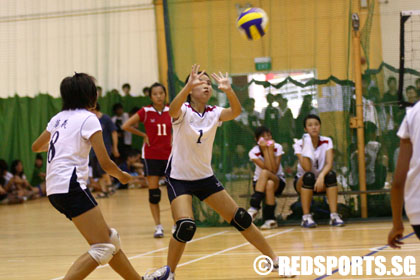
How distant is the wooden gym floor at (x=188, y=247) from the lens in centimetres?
528

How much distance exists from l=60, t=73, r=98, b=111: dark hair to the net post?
4.61 m

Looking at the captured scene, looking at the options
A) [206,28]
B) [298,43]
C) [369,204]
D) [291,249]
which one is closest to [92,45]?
[206,28]

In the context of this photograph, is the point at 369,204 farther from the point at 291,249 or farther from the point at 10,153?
the point at 10,153

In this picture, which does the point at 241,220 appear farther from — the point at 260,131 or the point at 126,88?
the point at 126,88

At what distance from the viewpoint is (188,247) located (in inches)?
255

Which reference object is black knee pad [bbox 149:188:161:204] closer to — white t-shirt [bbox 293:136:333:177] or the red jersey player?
the red jersey player

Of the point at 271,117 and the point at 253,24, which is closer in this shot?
the point at 253,24

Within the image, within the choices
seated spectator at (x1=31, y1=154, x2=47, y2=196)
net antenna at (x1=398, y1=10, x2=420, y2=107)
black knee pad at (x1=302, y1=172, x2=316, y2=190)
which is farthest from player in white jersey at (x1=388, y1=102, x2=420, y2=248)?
seated spectator at (x1=31, y1=154, x2=47, y2=196)

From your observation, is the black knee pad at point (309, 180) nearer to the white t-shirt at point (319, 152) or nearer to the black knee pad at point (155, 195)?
the white t-shirt at point (319, 152)

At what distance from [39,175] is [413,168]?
1162cm

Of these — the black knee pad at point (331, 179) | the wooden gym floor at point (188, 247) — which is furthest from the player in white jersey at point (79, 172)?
the black knee pad at point (331, 179)

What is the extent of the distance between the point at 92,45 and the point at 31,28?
47.3 inches

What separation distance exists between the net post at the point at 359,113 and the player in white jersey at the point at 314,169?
0.43 m

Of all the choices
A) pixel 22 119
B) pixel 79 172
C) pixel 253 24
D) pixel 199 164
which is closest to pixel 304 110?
pixel 253 24
